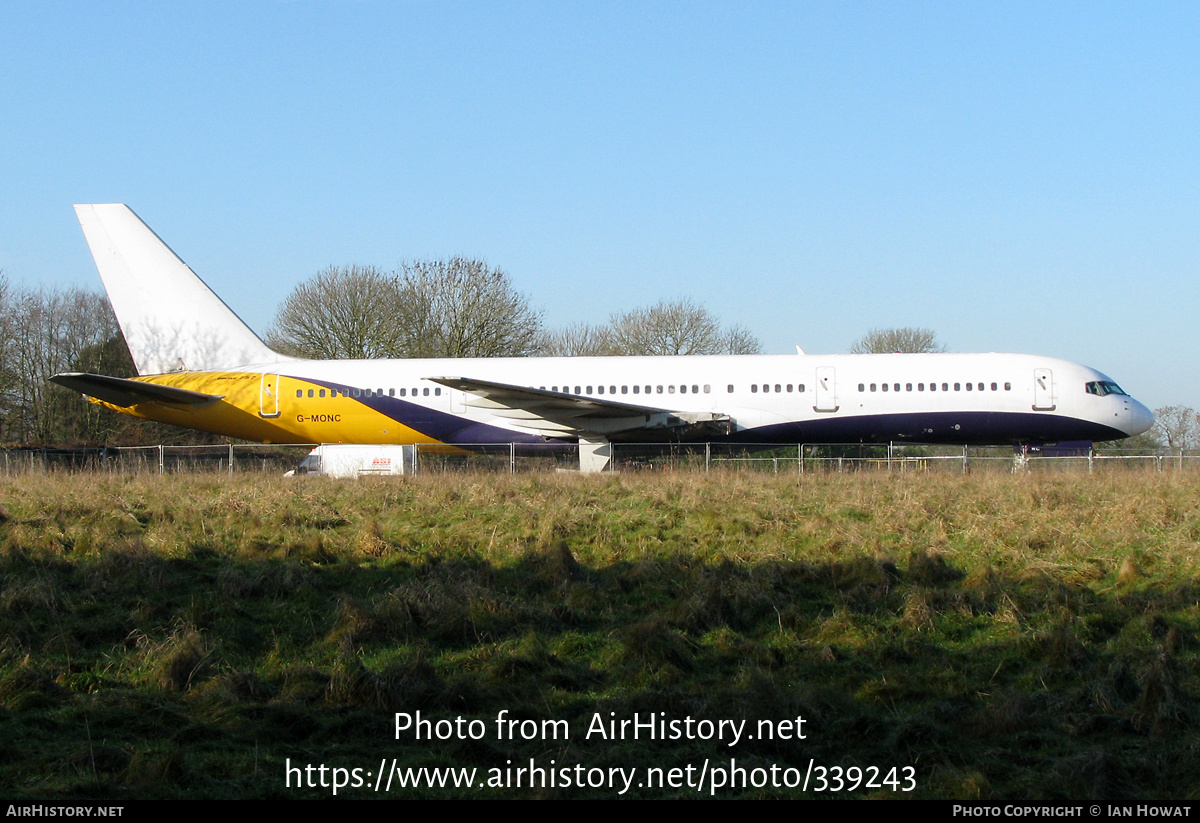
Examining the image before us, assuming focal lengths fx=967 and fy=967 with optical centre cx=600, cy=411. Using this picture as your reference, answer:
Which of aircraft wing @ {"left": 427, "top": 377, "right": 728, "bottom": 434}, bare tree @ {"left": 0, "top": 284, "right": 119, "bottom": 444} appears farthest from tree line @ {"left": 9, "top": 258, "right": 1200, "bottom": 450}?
aircraft wing @ {"left": 427, "top": 377, "right": 728, "bottom": 434}

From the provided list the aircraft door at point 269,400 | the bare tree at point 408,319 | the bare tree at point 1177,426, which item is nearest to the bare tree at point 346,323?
the bare tree at point 408,319

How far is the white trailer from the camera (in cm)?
2178

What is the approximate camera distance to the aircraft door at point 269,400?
26.2 metres

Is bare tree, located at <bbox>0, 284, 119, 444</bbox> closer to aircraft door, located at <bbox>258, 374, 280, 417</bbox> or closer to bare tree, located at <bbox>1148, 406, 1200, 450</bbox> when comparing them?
aircraft door, located at <bbox>258, 374, 280, 417</bbox>

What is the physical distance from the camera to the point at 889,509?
14758 millimetres

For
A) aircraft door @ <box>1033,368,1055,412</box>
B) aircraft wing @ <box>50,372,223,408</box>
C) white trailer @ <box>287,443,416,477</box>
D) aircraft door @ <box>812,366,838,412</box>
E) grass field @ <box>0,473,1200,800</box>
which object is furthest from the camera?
aircraft door @ <box>812,366,838,412</box>

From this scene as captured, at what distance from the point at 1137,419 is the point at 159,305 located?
26.2 m

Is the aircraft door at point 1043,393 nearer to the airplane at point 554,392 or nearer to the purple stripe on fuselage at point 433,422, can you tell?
the airplane at point 554,392

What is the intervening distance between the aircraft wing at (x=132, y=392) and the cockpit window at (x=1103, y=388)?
2287 cm

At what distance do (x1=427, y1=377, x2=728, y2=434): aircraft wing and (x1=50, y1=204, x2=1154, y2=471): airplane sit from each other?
2.0 inches


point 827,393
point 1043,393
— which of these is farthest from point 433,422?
point 1043,393

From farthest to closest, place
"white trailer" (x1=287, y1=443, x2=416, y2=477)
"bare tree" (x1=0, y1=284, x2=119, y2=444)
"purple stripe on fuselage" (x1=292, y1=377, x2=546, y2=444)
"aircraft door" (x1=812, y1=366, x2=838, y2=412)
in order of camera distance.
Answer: "bare tree" (x1=0, y1=284, x2=119, y2=444), "purple stripe on fuselage" (x1=292, y1=377, x2=546, y2=444), "aircraft door" (x1=812, y1=366, x2=838, y2=412), "white trailer" (x1=287, y1=443, x2=416, y2=477)

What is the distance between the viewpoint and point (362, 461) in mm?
21938

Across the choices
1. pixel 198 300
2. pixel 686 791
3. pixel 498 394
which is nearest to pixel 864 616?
pixel 686 791
